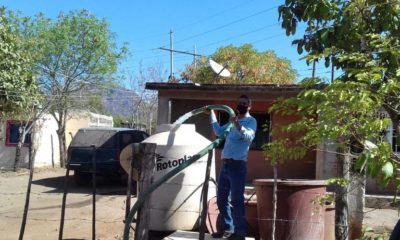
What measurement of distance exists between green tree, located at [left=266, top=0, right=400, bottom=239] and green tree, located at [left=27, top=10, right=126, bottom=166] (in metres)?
21.9

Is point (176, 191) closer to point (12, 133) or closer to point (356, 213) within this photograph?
point (356, 213)

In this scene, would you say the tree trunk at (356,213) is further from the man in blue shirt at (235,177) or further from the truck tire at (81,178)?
the truck tire at (81,178)

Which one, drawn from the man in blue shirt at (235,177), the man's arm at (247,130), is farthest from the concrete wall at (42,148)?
the man's arm at (247,130)

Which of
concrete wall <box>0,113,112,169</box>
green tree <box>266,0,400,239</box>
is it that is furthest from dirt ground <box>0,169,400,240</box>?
concrete wall <box>0,113,112,169</box>

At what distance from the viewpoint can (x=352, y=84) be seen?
106 inches

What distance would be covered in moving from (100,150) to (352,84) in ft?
44.0

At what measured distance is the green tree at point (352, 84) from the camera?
2596 millimetres

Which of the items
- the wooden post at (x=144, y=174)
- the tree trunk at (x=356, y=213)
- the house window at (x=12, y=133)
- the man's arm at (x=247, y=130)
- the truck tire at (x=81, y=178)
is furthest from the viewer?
the house window at (x=12, y=133)

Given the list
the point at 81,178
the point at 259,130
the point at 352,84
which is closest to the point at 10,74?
the point at 81,178

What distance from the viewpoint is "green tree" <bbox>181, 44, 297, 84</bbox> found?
3058 cm

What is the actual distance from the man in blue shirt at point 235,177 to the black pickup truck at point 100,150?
30.6 feet

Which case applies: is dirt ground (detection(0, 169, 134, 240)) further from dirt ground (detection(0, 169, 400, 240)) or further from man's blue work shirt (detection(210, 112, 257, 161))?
man's blue work shirt (detection(210, 112, 257, 161))

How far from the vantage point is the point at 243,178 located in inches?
241

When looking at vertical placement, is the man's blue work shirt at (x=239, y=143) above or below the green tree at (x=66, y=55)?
below
